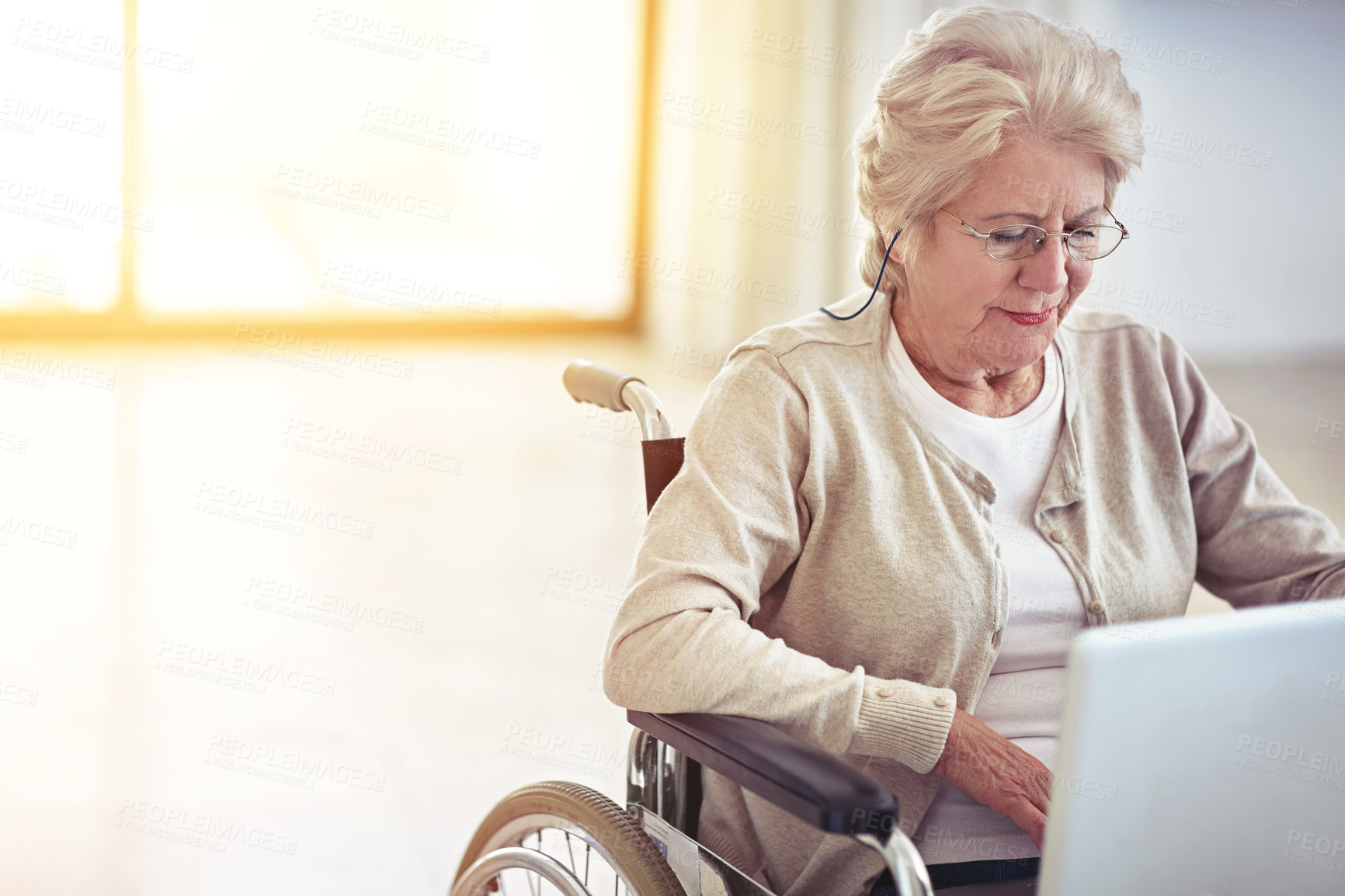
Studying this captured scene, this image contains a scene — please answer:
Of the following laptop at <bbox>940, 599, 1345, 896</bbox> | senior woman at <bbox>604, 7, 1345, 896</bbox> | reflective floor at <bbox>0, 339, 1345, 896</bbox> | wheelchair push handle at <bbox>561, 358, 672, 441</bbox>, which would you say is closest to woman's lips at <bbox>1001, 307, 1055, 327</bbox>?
senior woman at <bbox>604, 7, 1345, 896</bbox>

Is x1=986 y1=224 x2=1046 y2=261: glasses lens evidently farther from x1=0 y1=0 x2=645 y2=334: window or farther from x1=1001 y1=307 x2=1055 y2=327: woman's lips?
x1=0 y1=0 x2=645 y2=334: window

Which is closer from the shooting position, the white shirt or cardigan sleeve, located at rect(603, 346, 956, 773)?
cardigan sleeve, located at rect(603, 346, 956, 773)

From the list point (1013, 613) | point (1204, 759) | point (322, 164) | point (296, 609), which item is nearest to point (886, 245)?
point (1013, 613)

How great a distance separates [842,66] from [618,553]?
2802 mm

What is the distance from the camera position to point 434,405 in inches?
188

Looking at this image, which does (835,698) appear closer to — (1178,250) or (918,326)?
(918,326)

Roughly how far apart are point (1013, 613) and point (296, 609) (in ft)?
6.78

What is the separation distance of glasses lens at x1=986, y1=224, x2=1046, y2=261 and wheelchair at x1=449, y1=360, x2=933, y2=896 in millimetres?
369

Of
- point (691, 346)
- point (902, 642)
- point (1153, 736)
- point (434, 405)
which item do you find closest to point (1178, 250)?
point (691, 346)

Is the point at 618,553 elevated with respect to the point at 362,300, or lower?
lower

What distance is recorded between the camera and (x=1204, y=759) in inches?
29.6

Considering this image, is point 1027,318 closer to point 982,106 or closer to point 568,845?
point 982,106

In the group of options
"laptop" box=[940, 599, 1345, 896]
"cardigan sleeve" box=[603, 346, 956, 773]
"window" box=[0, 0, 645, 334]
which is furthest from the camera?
"window" box=[0, 0, 645, 334]

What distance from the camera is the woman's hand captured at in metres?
1.03
